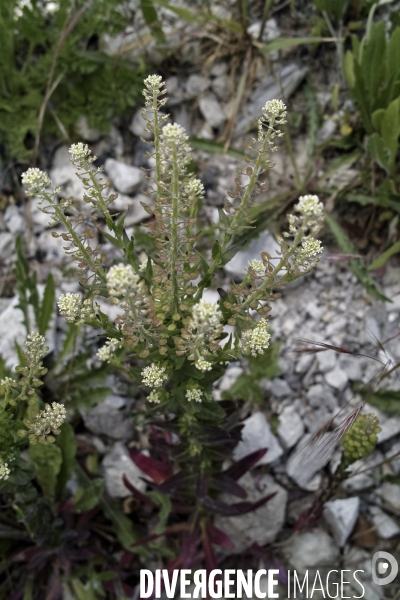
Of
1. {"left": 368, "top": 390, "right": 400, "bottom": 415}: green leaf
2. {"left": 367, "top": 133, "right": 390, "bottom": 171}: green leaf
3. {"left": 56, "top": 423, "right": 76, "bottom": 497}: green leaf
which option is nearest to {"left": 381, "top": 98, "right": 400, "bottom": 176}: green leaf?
{"left": 367, "top": 133, "right": 390, "bottom": 171}: green leaf

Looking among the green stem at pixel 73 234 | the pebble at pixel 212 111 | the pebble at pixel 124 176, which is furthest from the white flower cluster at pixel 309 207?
the pebble at pixel 212 111

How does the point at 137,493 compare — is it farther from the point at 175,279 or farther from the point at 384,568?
the point at 175,279

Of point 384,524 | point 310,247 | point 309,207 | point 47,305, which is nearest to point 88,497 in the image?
point 47,305

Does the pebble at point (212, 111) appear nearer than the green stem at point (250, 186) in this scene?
No

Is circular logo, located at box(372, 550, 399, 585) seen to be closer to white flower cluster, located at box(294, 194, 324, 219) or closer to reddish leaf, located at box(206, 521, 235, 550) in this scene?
reddish leaf, located at box(206, 521, 235, 550)

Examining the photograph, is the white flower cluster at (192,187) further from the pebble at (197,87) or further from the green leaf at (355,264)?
the pebble at (197,87)

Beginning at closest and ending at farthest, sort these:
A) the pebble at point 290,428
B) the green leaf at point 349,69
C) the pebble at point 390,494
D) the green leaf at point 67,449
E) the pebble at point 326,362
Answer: the green leaf at point 67,449 < the pebble at point 390,494 < the pebble at point 290,428 < the pebble at point 326,362 < the green leaf at point 349,69

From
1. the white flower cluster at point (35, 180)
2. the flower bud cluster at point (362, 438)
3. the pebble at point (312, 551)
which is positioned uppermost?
the white flower cluster at point (35, 180)

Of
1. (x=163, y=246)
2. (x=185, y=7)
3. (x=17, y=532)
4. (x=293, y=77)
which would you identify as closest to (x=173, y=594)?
(x=17, y=532)
